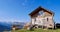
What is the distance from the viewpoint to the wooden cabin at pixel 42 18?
41.4 metres

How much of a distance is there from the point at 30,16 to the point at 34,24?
2292mm

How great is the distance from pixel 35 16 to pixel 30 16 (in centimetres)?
123

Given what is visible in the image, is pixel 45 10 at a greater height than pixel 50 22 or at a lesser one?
greater

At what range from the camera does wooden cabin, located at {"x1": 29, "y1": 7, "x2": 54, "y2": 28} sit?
136 ft

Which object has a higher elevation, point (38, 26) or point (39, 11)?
point (39, 11)

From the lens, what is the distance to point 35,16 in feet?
140

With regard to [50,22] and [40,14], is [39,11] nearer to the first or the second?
[40,14]

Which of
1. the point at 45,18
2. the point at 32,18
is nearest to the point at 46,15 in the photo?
the point at 45,18

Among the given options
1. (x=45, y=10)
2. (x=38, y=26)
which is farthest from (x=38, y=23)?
(x=45, y=10)

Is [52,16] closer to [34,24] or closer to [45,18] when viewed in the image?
[45,18]

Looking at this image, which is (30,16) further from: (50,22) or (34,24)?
(50,22)

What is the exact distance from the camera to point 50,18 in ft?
136

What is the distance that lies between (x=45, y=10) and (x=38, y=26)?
4215 millimetres

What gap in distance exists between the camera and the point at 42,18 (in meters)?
42.2
